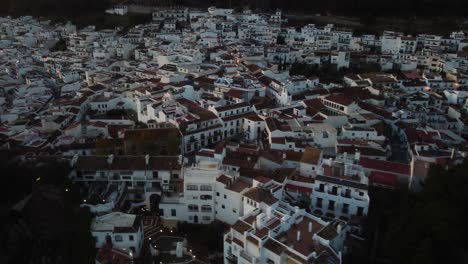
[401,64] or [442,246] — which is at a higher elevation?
[401,64]

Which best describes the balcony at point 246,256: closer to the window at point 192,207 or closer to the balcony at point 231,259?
the balcony at point 231,259

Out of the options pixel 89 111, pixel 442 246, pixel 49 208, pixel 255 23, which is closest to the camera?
pixel 442 246

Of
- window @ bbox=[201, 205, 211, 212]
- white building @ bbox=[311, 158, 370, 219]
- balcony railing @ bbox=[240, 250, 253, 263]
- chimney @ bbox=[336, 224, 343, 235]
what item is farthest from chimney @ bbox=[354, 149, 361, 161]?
balcony railing @ bbox=[240, 250, 253, 263]

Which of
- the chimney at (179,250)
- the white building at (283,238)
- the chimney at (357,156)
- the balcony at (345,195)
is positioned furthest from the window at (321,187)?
the chimney at (179,250)

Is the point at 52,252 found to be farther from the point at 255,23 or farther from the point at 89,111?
the point at 255,23

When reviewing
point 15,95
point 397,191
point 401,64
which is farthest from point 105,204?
point 401,64

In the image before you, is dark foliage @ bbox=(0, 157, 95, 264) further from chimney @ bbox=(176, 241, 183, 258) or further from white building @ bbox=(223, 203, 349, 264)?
white building @ bbox=(223, 203, 349, 264)

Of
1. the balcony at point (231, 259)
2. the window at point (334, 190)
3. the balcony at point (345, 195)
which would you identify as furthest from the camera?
the window at point (334, 190)

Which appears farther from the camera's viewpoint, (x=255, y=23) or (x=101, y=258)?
(x=255, y=23)
